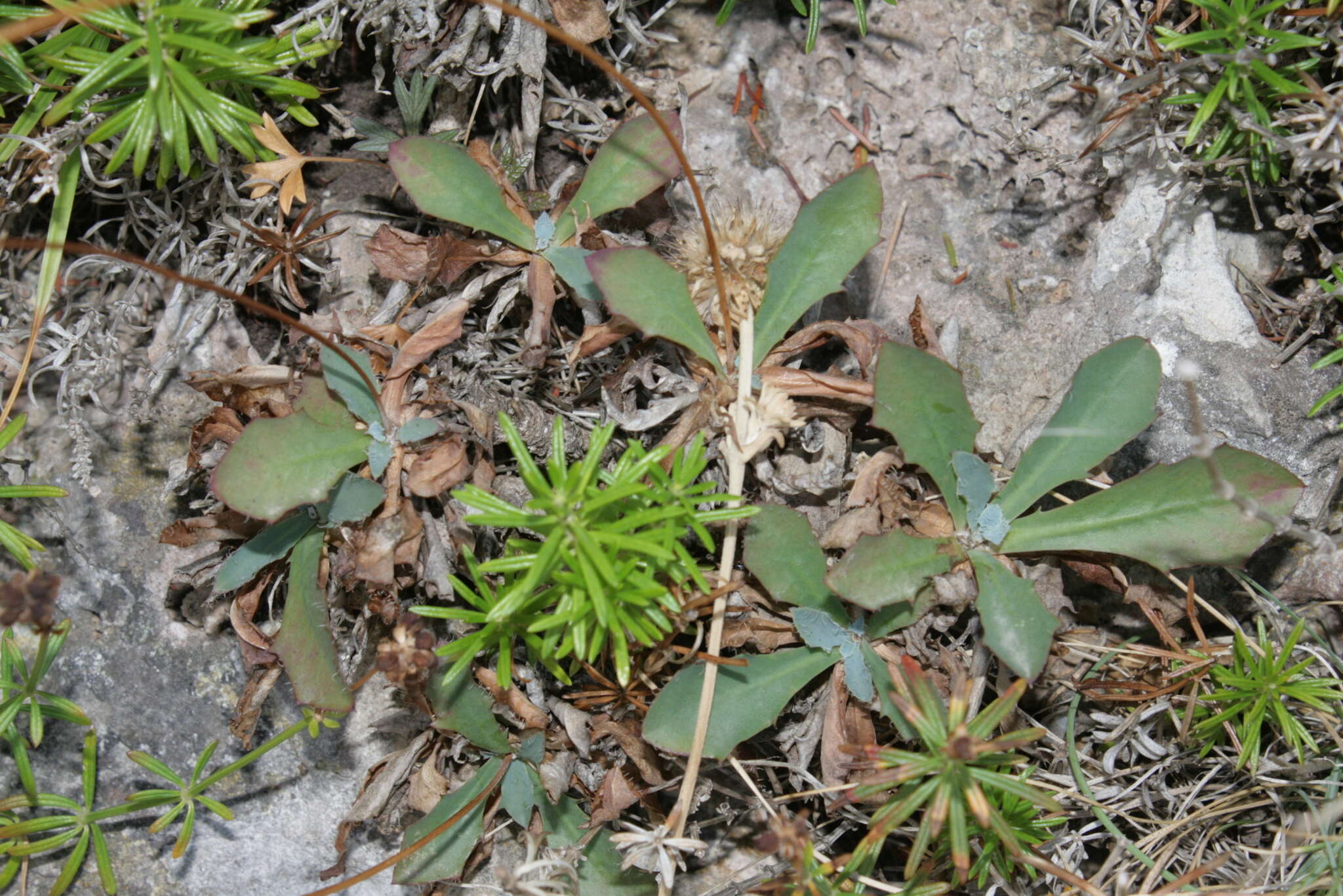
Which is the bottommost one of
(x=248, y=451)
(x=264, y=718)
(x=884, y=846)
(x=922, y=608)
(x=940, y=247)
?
(x=884, y=846)

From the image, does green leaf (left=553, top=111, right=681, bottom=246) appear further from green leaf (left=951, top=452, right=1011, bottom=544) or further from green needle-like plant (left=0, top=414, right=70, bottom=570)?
green needle-like plant (left=0, top=414, right=70, bottom=570)

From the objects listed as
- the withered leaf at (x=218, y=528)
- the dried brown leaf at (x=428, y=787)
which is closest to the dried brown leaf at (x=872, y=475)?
the dried brown leaf at (x=428, y=787)

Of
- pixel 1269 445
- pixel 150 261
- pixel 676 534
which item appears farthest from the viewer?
pixel 150 261

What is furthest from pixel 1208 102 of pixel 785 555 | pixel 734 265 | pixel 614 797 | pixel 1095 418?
pixel 614 797

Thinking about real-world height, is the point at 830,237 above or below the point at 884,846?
above

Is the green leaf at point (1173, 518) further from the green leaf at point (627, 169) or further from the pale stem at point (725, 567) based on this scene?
the green leaf at point (627, 169)

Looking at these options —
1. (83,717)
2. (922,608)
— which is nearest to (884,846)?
(922,608)

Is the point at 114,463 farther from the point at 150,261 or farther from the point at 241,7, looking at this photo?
the point at 241,7
